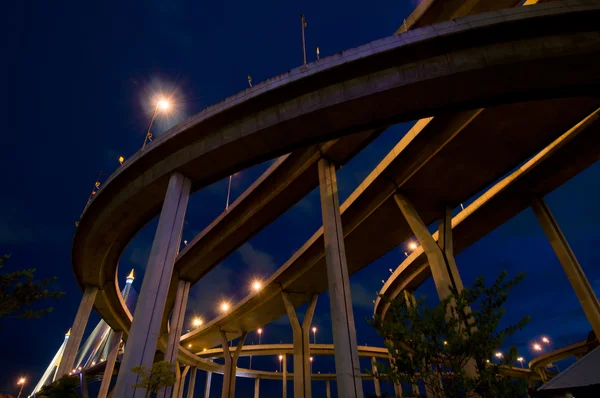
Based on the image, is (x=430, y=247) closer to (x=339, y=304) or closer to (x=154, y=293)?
(x=339, y=304)

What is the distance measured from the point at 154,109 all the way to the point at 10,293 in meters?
12.0

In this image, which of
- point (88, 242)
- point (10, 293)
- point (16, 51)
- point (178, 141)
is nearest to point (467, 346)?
point (178, 141)

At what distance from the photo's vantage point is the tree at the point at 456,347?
664 cm

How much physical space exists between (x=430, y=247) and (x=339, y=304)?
9.42m

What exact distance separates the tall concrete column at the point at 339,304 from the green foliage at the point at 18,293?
40.4 ft

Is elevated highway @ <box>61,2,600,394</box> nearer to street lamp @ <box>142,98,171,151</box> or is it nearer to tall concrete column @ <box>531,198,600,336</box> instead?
street lamp @ <box>142,98,171,151</box>

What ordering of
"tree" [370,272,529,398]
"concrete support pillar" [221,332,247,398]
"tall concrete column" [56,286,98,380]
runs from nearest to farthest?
"tree" [370,272,529,398], "tall concrete column" [56,286,98,380], "concrete support pillar" [221,332,247,398]

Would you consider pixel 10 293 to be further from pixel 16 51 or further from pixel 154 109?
pixel 16 51

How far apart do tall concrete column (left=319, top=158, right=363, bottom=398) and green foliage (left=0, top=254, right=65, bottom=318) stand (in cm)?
1231

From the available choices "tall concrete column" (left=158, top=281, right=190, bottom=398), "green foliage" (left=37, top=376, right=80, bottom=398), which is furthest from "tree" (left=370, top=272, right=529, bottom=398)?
"tall concrete column" (left=158, top=281, right=190, bottom=398)

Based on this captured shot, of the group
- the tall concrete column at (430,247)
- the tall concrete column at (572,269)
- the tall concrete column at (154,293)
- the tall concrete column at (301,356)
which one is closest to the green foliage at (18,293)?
the tall concrete column at (154,293)

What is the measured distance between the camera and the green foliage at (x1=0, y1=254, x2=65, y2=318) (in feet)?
42.8

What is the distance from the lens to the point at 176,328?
26938 millimetres

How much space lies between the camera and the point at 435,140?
1706 centimetres
